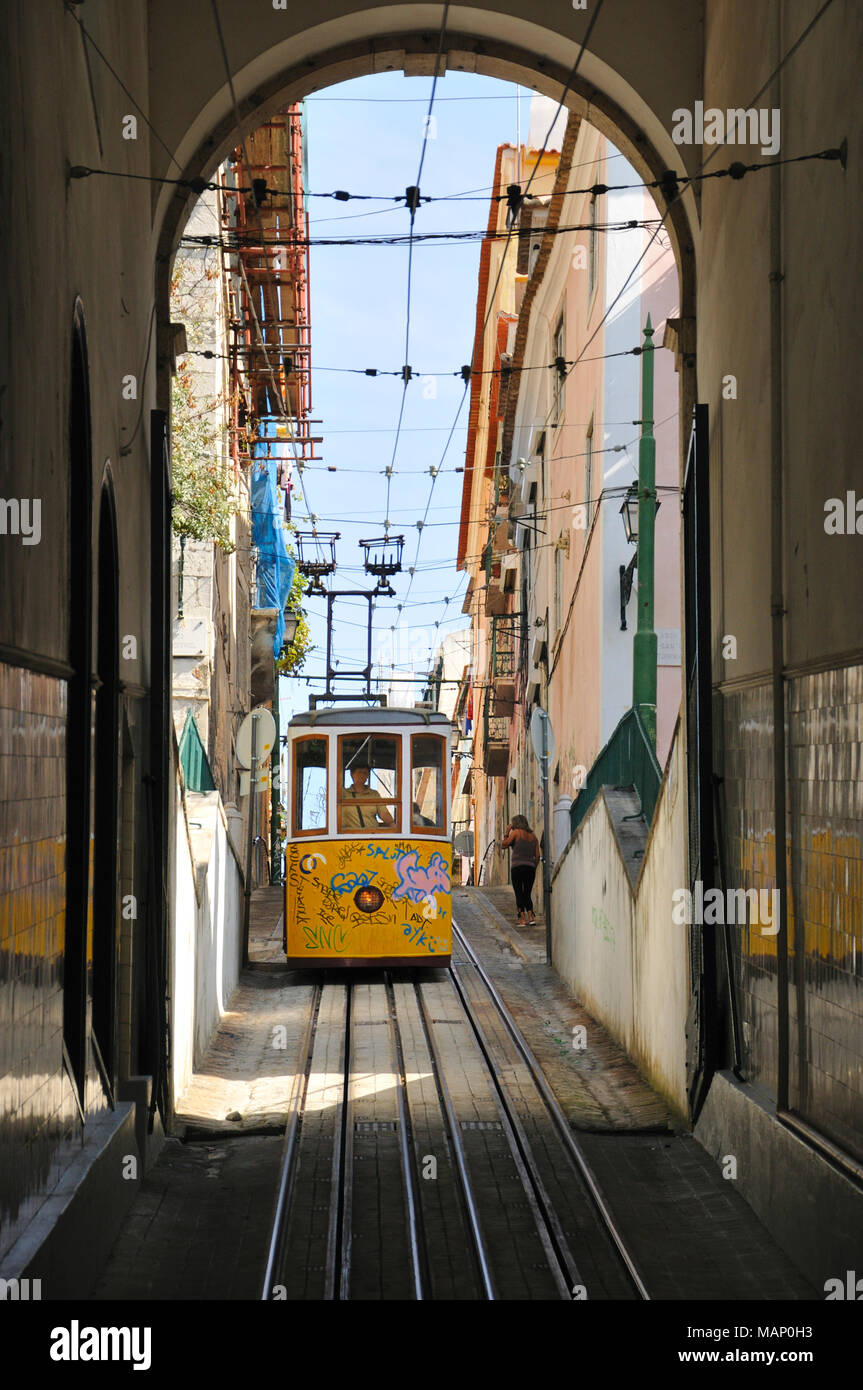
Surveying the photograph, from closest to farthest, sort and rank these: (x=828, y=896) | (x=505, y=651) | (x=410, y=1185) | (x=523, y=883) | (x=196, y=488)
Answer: (x=828, y=896) < (x=410, y=1185) < (x=196, y=488) < (x=523, y=883) < (x=505, y=651)

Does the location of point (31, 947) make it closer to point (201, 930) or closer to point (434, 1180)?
point (434, 1180)

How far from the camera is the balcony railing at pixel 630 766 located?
13.7 m

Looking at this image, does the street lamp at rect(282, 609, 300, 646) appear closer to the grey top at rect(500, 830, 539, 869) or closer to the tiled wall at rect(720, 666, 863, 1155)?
the grey top at rect(500, 830, 539, 869)

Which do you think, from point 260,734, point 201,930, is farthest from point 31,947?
point 260,734

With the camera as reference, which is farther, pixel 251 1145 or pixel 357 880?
pixel 357 880

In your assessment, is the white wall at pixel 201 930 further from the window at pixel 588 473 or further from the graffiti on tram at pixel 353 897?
the window at pixel 588 473

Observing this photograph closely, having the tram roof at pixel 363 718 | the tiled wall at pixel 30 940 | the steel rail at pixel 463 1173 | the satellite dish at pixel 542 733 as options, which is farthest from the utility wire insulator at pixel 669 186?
the satellite dish at pixel 542 733

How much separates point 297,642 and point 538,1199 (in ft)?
94.8

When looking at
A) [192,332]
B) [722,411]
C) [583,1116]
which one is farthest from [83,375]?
[192,332]

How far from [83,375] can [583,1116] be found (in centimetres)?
579

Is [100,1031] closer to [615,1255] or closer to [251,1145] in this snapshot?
A: [251,1145]

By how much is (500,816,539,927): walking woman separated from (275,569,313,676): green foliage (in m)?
12.2

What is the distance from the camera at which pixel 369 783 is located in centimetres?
1705

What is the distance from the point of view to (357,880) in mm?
16625
